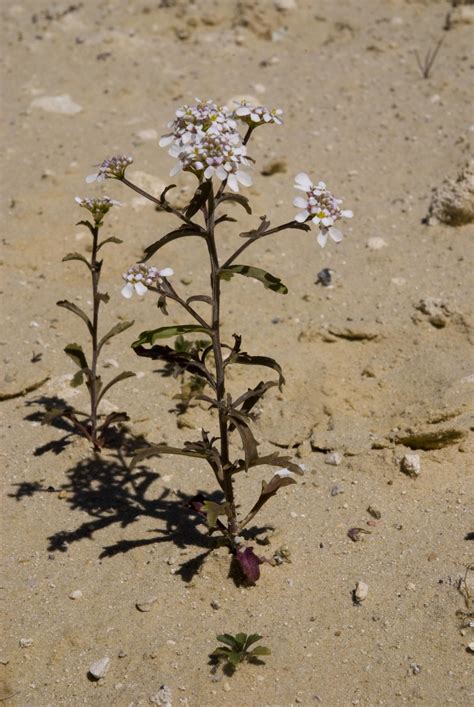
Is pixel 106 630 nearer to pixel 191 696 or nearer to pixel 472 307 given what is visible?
pixel 191 696

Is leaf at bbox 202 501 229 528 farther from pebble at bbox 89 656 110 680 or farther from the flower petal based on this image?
the flower petal

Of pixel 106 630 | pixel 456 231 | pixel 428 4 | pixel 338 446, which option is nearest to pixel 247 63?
pixel 428 4

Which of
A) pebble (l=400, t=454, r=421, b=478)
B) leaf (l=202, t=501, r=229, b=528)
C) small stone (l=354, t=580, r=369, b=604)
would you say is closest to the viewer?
leaf (l=202, t=501, r=229, b=528)

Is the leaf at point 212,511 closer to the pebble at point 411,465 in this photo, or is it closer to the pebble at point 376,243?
the pebble at point 411,465

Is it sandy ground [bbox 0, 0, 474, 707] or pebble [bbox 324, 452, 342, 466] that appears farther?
pebble [bbox 324, 452, 342, 466]

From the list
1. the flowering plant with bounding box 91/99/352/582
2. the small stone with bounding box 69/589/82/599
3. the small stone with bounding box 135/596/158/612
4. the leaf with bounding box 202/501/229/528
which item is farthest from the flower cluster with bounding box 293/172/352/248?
the small stone with bounding box 69/589/82/599

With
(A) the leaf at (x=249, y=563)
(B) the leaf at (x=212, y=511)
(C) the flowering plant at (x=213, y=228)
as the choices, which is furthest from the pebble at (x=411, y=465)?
(B) the leaf at (x=212, y=511)
